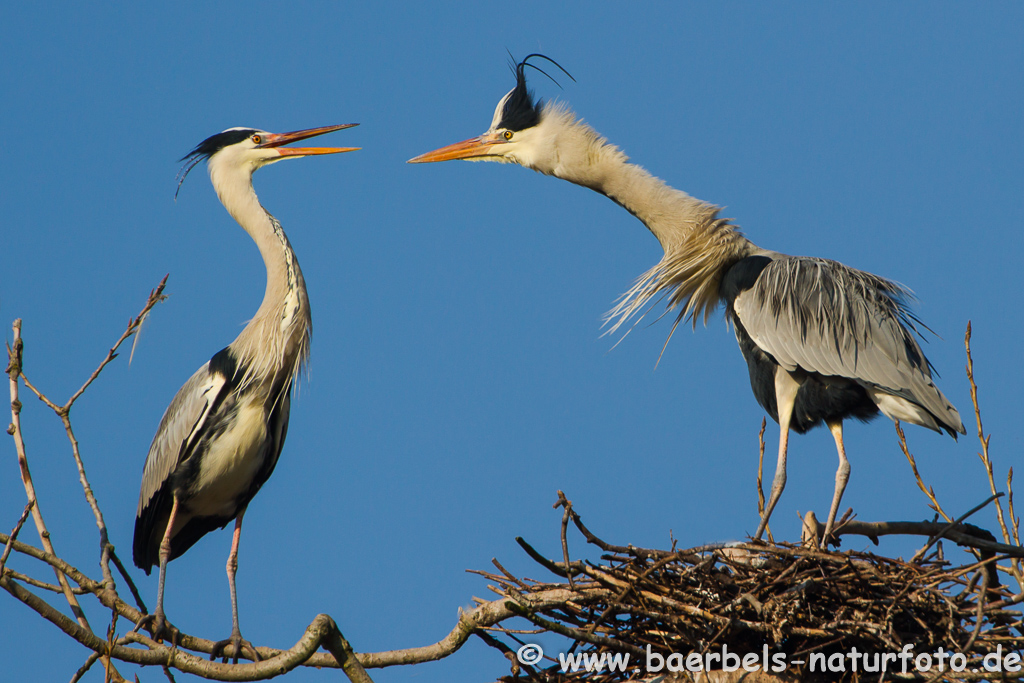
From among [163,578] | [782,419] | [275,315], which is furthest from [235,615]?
[782,419]

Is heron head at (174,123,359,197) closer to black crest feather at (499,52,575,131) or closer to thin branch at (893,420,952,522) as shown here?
black crest feather at (499,52,575,131)

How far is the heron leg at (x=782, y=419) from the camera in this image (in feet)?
15.8

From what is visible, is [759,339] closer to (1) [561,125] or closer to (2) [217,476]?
(1) [561,125]

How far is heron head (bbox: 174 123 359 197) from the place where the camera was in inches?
239

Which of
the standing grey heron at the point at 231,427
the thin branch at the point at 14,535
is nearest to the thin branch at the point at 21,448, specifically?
the thin branch at the point at 14,535

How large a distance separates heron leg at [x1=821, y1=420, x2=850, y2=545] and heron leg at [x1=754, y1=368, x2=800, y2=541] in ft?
0.77

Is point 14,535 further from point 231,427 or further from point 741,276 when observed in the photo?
point 741,276

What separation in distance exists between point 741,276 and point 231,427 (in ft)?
9.38

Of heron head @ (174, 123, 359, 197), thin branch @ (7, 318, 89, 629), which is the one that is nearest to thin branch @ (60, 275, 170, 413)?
thin branch @ (7, 318, 89, 629)

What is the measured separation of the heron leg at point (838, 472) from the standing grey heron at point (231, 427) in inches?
113

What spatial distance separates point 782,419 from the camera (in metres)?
5.05

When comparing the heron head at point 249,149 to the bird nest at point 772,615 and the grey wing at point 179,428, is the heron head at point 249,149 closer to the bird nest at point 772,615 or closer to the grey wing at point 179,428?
the grey wing at point 179,428

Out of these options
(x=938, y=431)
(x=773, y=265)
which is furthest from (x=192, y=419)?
(x=938, y=431)

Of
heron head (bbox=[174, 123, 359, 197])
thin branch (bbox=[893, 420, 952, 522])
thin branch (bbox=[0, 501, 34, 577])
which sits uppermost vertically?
heron head (bbox=[174, 123, 359, 197])
